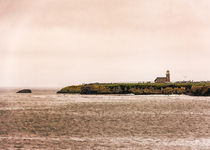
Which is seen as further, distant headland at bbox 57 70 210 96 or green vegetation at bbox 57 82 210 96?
distant headland at bbox 57 70 210 96

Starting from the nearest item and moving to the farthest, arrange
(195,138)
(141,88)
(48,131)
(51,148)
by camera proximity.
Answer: (51,148) < (195,138) < (48,131) < (141,88)

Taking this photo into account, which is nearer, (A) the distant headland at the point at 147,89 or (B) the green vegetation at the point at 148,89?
(B) the green vegetation at the point at 148,89

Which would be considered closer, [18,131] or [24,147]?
[24,147]

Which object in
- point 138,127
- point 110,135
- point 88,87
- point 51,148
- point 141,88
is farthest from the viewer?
point 88,87

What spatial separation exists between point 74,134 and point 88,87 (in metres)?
126

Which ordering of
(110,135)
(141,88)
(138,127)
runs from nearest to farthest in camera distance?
(110,135)
(138,127)
(141,88)

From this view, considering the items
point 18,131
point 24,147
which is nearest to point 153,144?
point 24,147

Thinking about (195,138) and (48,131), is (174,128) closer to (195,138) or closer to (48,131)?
(195,138)

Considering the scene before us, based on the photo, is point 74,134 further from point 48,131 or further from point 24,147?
point 24,147

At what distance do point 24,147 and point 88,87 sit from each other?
13199 cm

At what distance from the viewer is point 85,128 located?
36.6 metres

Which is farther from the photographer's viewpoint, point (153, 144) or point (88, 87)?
point (88, 87)

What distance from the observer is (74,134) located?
32188 mm

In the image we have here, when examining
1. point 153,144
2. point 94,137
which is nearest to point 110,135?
point 94,137
